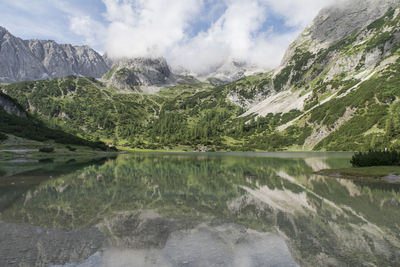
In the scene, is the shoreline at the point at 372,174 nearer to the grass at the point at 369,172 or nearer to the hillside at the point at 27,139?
the grass at the point at 369,172

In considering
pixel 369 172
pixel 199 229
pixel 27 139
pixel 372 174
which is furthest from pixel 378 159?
pixel 27 139

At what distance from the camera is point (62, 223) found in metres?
15.8

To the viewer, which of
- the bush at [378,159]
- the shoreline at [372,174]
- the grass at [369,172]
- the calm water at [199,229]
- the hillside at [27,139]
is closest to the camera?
the calm water at [199,229]

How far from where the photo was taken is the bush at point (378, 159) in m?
42.0

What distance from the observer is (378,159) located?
142ft

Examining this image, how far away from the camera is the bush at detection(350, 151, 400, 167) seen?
42031mm

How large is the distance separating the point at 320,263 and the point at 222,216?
8.33 m

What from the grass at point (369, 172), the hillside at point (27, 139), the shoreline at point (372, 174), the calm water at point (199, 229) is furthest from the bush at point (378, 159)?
the hillside at point (27, 139)

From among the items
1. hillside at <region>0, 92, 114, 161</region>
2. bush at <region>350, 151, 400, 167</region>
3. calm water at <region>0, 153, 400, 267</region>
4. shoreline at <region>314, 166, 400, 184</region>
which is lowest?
calm water at <region>0, 153, 400, 267</region>

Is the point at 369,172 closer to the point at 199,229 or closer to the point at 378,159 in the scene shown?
the point at 378,159

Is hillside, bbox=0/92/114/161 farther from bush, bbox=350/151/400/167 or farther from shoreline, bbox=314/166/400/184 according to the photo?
bush, bbox=350/151/400/167

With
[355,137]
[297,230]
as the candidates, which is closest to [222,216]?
[297,230]

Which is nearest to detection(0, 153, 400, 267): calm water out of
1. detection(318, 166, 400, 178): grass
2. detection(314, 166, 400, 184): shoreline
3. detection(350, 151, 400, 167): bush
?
detection(314, 166, 400, 184): shoreline

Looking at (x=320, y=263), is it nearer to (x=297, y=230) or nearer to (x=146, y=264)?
(x=297, y=230)
